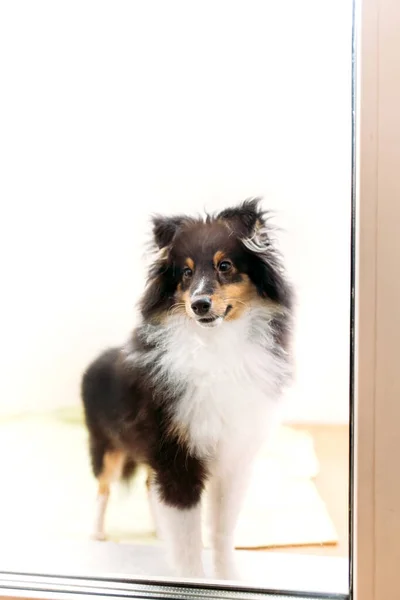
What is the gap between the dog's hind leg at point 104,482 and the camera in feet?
3.20

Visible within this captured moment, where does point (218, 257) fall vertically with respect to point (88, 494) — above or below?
above

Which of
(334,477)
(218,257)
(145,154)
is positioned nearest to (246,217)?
(218,257)

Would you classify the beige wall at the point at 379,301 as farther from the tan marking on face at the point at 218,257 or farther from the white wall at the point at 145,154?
the tan marking on face at the point at 218,257

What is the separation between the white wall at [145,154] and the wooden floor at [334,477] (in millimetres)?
31

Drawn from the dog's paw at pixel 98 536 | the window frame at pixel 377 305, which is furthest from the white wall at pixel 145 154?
the dog's paw at pixel 98 536

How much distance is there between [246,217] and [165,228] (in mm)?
154

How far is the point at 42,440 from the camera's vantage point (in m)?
1.03

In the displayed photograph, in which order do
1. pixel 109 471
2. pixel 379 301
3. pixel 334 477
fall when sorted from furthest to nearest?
pixel 109 471
pixel 334 477
pixel 379 301

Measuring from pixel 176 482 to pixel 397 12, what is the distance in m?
0.83

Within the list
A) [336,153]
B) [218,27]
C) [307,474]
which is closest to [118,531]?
[307,474]

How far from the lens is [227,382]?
2.99ft

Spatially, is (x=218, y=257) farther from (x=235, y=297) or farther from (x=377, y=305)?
(x=377, y=305)

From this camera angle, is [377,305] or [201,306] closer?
[377,305]

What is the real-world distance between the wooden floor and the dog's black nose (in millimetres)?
276
